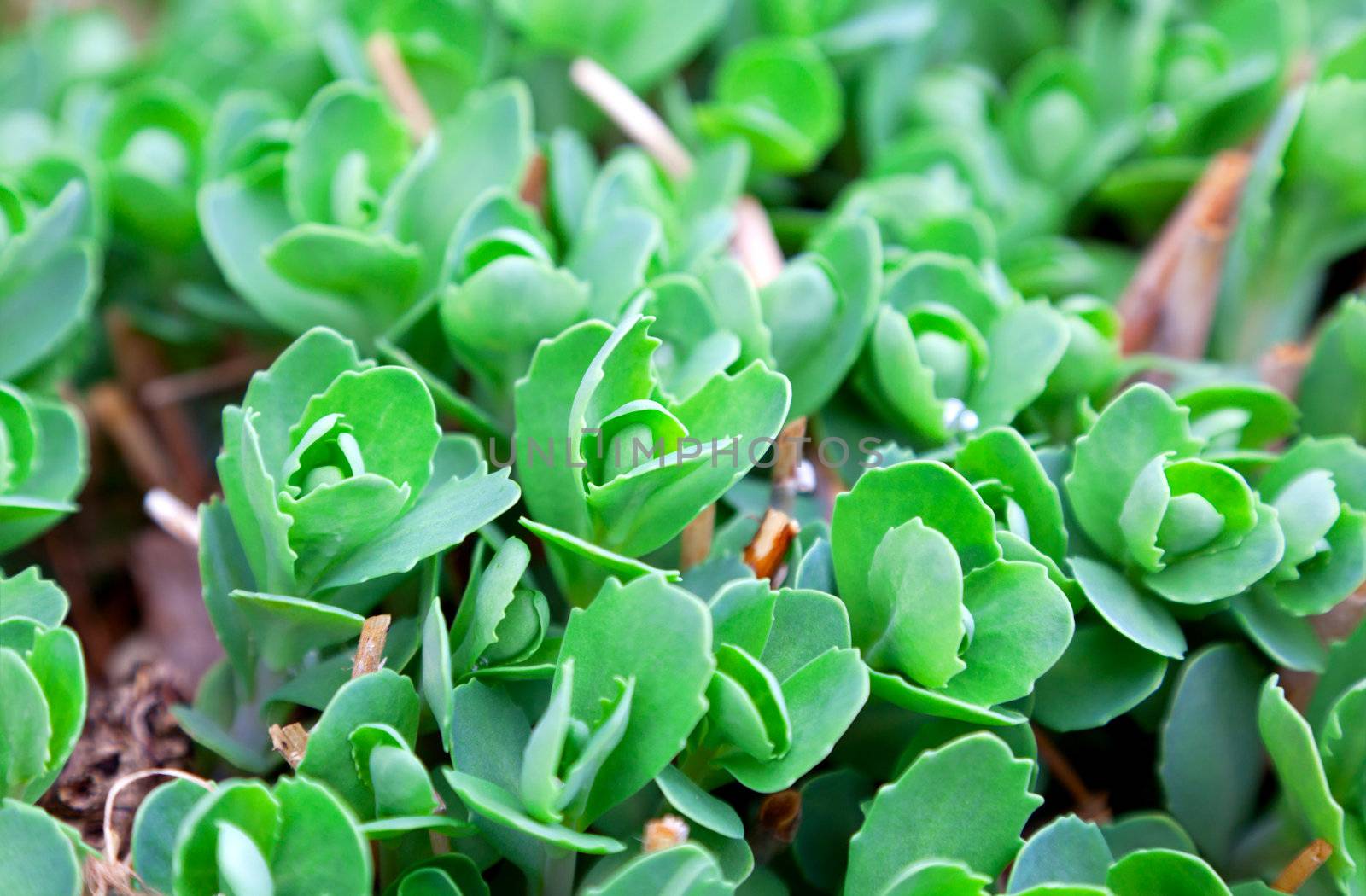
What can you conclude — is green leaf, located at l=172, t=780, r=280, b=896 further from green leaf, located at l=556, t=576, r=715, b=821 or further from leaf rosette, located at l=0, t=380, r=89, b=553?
leaf rosette, located at l=0, t=380, r=89, b=553

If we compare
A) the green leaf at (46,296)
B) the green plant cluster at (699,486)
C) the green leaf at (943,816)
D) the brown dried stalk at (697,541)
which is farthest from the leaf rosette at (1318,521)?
the green leaf at (46,296)

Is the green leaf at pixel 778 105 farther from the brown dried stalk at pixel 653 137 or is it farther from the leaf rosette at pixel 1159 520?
the leaf rosette at pixel 1159 520

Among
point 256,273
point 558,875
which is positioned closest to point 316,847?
point 558,875

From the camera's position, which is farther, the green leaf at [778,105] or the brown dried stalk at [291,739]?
the green leaf at [778,105]

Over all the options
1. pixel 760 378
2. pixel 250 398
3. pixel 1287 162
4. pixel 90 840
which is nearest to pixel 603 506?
pixel 760 378

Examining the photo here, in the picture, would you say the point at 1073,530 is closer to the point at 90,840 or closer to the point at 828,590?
the point at 828,590

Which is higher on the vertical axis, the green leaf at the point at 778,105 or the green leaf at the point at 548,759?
the green leaf at the point at 778,105

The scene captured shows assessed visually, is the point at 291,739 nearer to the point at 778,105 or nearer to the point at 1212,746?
the point at 1212,746
